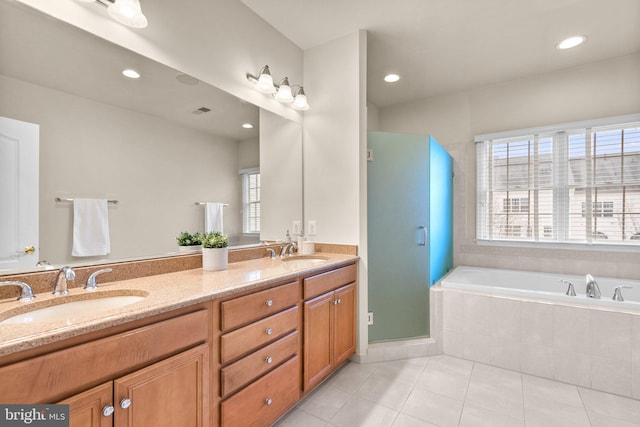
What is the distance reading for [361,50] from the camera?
2416 millimetres

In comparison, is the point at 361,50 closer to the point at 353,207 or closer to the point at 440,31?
the point at 440,31

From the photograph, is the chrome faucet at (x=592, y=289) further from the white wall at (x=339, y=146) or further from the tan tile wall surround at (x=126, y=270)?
the tan tile wall surround at (x=126, y=270)

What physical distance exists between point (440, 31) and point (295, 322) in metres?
2.51

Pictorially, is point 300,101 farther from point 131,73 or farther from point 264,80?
point 131,73

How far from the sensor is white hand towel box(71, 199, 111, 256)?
130 centimetres

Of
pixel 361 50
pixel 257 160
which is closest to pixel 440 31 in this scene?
pixel 361 50

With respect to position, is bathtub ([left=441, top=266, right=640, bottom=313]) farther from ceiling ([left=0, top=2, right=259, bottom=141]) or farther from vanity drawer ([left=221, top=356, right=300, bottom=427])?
ceiling ([left=0, top=2, right=259, bottom=141])

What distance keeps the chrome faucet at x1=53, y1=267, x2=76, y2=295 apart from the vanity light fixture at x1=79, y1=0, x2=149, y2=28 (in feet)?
3.79

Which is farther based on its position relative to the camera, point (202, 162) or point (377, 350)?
point (377, 350)

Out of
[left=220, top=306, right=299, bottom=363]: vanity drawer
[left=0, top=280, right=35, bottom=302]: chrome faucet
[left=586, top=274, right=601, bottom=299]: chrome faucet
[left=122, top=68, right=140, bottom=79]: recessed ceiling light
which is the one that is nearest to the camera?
[left=0, top=280, right=35, bottom=302]: chrome faucet

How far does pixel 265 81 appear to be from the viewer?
7.08 feet

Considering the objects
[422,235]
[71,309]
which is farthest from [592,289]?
[71,309]

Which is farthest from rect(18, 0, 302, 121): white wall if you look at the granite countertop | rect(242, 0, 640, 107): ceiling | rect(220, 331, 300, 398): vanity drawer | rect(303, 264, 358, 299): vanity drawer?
rect(220, 331, 300, 398): vanity drawer

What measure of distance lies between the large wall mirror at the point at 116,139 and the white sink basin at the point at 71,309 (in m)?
0.22
